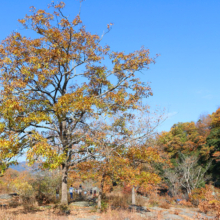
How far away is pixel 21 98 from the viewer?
11.5m

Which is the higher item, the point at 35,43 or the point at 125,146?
the point at 35,43

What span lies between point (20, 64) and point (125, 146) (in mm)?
7421

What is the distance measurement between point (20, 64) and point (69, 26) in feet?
12.5

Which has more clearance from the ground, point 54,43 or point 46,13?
point 46,13

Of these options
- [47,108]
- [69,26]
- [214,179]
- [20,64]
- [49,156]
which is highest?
[69,26]

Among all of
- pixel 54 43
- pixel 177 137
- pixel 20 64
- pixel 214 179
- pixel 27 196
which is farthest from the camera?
pixel 177 137

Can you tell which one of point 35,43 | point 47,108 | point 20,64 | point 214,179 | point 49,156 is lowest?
point 214,179

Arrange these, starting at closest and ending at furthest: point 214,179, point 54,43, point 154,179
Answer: point 154,179, point 54,43, point 214,179

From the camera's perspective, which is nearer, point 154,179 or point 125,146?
point 154,179

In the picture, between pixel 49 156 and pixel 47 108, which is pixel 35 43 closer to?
pixel 47 108

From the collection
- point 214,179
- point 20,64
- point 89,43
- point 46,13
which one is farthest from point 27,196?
point 214,179

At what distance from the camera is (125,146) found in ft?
39.2

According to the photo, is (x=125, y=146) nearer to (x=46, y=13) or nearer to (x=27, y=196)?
(x=27, y=196)

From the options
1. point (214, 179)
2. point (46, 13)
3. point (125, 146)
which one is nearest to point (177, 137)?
point (214, 179)
